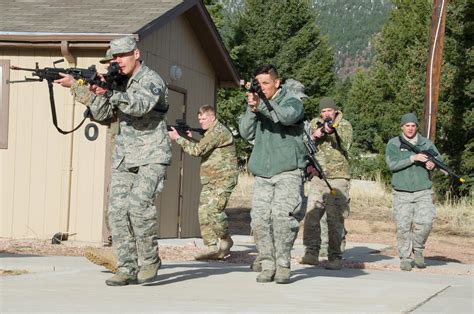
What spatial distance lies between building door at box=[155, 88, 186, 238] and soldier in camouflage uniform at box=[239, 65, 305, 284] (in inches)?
255

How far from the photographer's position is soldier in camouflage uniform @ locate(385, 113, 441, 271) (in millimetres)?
12102

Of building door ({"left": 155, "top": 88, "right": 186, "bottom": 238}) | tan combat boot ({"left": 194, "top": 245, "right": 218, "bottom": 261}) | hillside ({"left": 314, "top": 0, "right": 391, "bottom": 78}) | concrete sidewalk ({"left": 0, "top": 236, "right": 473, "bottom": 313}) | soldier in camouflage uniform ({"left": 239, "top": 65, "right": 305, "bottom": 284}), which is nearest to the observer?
concrete sidewalk ({"left": 0, "top": 236, "right": 473, "bottom": 313})

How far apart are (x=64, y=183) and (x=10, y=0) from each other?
3495mm

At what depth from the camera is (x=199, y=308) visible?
7031mm

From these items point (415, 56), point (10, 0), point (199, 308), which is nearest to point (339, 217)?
point (199, 308)

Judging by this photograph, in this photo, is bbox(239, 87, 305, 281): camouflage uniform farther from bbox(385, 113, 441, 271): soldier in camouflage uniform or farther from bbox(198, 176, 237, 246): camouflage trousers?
bbox(385, 113, 441, 271): soldier in camouflage uniform

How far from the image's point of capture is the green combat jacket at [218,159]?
1211 centimetres

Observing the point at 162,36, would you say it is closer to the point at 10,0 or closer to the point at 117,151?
the point at 10,0

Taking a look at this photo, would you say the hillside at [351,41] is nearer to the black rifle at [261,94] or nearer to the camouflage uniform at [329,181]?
the camouflage uniform at [329,181]

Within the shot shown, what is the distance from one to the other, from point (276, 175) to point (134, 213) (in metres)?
1.47

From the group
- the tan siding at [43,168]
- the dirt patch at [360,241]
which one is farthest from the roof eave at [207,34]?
the dirt patch at [360,241]

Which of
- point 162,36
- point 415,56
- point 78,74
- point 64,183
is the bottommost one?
point 64,183

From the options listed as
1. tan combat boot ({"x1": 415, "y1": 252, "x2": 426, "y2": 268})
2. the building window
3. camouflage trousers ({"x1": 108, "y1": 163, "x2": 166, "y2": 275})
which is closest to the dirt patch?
tan combat boot ({"x1": 415, "y1": 252, "x2": 426, "y2": 268})

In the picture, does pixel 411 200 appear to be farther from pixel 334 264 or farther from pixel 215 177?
pixel 215 177
